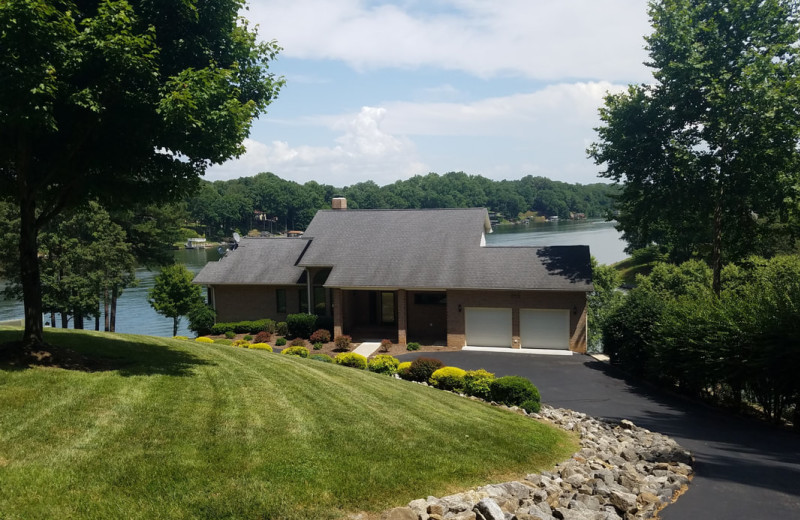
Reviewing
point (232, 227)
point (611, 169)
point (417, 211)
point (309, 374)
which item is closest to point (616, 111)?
point (611, 169)

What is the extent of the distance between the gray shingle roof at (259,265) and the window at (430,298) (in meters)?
7.60

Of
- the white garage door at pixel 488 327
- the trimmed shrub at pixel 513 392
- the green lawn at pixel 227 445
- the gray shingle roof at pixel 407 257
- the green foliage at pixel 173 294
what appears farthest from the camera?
the green foliage at pixel 173 294

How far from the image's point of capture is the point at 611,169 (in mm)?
30797

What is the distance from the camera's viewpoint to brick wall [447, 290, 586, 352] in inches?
1117

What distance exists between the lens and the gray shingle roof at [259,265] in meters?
34.1

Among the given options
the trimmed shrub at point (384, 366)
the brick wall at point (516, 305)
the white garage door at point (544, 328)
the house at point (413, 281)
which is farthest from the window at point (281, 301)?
the white garage door at point (544, 328)

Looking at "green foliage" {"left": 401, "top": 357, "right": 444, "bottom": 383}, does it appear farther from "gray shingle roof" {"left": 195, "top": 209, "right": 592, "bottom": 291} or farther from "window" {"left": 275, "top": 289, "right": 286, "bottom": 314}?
"window" {"left": 275, "top": 289, "right": 286, "bottom": 314}

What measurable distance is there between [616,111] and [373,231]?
1579cm

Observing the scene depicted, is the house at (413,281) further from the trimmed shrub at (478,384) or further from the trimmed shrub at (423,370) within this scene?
the trimmed shrub at (478,384)

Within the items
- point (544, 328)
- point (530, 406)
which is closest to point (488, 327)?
point (544, 328)

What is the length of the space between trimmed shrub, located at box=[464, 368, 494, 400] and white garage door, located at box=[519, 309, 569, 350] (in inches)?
434

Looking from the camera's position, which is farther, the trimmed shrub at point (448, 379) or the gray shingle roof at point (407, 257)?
the gray shingle roof at point (407, 257)

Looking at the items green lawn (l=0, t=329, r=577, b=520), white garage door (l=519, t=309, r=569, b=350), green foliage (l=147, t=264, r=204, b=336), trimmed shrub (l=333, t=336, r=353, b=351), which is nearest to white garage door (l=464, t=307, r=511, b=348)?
white garage door (l=519, t=309, r=569, b=350)

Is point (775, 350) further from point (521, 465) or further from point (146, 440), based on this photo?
point (146, 440)
